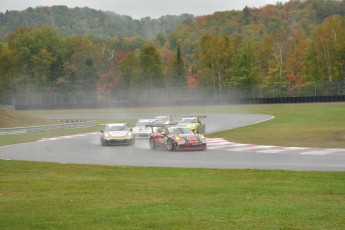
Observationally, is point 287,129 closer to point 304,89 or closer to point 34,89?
point 304,89

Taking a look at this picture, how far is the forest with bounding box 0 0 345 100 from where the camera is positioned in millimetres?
94375

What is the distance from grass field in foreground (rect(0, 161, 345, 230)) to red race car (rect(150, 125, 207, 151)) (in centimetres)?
876

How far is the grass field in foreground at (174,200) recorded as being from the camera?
26.7 feet

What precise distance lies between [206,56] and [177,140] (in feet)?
264

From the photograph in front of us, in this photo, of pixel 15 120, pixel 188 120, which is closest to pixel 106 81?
pixel 15 120

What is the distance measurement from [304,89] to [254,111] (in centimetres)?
1001

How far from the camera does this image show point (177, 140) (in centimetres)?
2602

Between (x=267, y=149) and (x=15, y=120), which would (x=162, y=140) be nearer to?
(x=267, y=149)

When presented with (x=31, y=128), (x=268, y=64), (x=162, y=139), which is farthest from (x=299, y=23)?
(x=162, y=139)

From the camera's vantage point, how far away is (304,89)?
71250 mm

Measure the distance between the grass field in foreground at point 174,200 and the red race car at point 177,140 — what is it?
876 cm

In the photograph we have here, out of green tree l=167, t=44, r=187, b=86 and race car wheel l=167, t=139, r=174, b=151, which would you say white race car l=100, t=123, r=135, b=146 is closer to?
race car wheel l=167, t=139, r=174, b=151

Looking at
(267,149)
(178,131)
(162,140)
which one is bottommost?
(267,149)

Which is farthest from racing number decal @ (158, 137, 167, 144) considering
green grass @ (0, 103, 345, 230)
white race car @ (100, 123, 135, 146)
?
green grass @ (0, 103, 345, 230)
